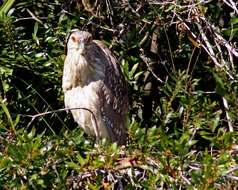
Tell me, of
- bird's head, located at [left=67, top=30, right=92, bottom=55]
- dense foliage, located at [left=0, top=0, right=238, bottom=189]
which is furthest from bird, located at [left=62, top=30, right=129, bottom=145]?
dense foliage, located at [left=0, top=0, right=238, bottom=189]

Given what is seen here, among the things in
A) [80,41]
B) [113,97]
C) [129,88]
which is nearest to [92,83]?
[113,97]

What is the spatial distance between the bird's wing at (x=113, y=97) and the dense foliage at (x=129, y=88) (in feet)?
A: 0.49

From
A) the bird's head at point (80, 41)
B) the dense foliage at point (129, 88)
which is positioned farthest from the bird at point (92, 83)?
the dense foliage at point (129, 88)

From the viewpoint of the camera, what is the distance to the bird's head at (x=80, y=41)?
3.03 meters

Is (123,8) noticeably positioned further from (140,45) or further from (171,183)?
(171,183)

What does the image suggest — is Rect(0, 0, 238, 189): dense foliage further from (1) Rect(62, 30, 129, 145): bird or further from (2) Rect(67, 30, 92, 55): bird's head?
(2) Rect(67, 30, 92, 55): bird's head

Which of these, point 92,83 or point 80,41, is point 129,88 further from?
point 80,41

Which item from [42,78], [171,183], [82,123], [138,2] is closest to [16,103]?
[42,78]

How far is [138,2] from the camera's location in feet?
12.1

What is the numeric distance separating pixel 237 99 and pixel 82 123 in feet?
4.92

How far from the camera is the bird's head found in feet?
9.93

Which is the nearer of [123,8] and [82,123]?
[82,123]

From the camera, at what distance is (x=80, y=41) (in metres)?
3.04

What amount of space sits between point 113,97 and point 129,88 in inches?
13.3
